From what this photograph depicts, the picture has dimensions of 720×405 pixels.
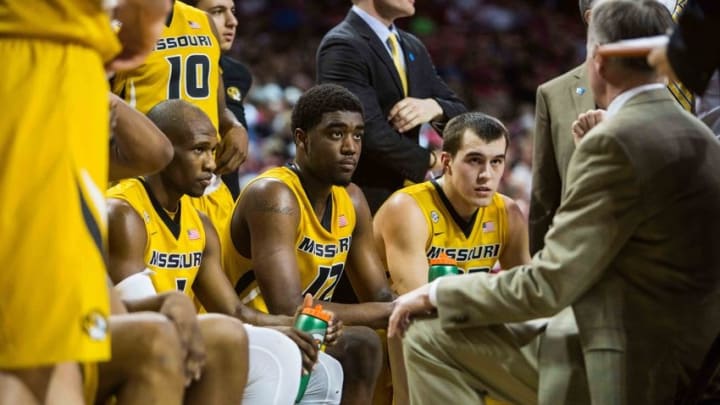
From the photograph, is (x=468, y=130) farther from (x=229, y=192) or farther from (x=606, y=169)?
(x=606, y=169)

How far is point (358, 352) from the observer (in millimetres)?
4691

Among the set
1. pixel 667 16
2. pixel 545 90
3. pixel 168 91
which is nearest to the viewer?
pixel 667 16

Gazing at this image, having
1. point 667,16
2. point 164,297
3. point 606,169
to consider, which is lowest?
point 164,297

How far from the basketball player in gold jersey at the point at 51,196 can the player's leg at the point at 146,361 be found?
0.69 ft

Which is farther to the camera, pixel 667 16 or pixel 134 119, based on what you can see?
pixel 667 16

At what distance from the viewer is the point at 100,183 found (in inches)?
102

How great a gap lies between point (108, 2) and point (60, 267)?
0.58 meters

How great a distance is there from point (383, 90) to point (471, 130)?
498 mm

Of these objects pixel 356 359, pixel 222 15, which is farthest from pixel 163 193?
pixel 222 15

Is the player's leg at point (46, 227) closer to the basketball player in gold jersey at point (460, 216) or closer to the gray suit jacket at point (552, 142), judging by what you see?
the gray suit jacket at point (552, 142)

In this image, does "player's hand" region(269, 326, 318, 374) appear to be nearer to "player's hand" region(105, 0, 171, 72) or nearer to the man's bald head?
the man's bald head

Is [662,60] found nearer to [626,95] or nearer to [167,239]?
[626,95]

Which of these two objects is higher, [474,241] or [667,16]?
[667,16]

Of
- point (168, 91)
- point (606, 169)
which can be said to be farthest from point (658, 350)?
point (168, 91)
